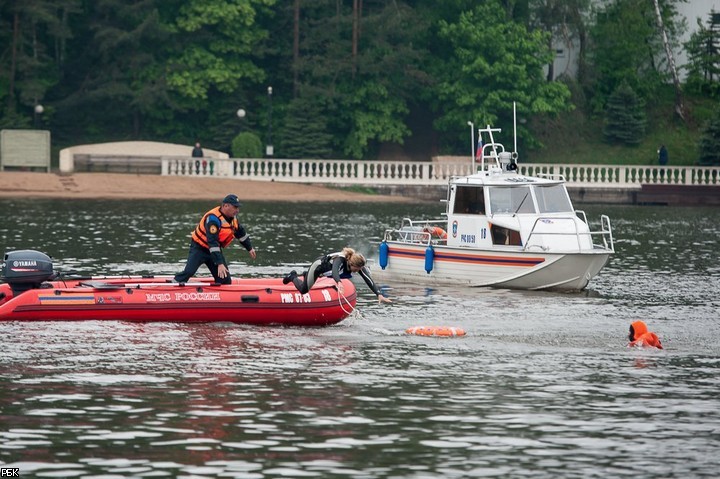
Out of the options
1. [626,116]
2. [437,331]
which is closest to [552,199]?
[437,331]

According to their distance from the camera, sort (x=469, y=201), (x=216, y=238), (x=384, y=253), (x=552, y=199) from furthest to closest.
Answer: (x=384, y=253) → (x=469, y=201) → (x=552, y=199) → (x=216, y=238)

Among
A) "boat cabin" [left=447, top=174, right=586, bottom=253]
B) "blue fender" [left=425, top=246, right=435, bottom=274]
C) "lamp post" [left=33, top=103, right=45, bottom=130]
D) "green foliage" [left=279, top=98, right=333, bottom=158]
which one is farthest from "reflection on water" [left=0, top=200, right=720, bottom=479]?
"lamp post" [left=33, top=103, right=45, bottom=130]

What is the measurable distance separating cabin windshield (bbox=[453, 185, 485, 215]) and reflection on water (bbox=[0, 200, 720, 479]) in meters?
2.04

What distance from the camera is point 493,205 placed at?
31.6 m

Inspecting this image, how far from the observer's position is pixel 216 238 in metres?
24.7

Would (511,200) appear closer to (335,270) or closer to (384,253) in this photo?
(384,253)

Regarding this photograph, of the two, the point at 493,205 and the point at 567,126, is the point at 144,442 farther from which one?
the point at 567,126

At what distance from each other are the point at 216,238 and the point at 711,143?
46.6 m

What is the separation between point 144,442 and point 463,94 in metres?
56.1

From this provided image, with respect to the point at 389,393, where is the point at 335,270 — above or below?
above

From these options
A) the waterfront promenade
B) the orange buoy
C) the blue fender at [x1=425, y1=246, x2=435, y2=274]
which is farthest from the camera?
the waterfront promenade

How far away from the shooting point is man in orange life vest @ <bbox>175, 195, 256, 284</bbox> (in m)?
24.7

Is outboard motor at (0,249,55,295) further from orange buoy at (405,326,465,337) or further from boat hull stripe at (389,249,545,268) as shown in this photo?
boat hull stripe at (389,249,545,268)

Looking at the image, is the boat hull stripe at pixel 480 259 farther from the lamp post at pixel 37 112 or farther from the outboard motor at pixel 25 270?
the lamp post at pixel 37 112
